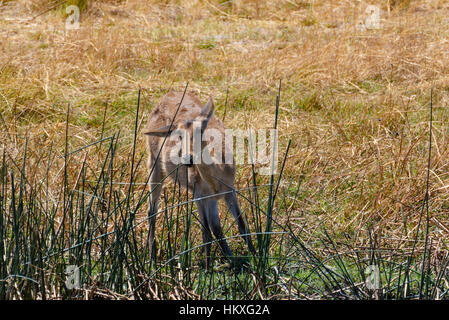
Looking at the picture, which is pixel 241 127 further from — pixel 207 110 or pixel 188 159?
pixel 188 159

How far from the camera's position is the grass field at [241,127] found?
303 centimetres

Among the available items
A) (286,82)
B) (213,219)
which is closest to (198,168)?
(213,219)

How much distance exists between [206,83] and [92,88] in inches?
48.1

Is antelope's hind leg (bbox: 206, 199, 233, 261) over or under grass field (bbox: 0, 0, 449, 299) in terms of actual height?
under

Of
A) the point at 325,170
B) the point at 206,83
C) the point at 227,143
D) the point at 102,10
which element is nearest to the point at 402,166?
the point at 325,170

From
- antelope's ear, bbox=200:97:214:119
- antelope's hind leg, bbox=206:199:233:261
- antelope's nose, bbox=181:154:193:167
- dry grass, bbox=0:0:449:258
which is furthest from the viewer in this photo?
dry grass, bbox=0:0:449:258

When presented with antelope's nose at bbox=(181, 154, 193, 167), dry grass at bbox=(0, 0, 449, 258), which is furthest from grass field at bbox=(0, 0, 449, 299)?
antelope's nose at bbox=(181, 154, 193, 167)

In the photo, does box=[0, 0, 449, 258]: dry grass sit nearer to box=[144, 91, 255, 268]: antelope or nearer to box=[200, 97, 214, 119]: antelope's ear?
box=[144, 91, 255, 268]: antelope

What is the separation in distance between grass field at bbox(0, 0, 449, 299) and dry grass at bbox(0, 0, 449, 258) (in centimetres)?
2

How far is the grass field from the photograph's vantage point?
3.03m

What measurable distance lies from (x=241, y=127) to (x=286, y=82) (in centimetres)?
137

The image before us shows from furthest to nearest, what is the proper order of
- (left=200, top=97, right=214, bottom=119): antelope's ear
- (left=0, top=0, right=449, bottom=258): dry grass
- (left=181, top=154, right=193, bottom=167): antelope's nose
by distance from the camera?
1. (left=0, top=0, right=449, bottom=258): dry grass
2. (left=200, top=97, right=214, bottom=119): antelope's ear
3. (left=181, top=154, right=193, bottom=167): antelope's nose

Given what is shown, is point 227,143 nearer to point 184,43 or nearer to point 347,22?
point 184,43

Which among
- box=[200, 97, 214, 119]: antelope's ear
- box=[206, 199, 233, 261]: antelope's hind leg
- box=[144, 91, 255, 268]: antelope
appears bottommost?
box=[206, 199, 233, 261]: antelope's hind leg
